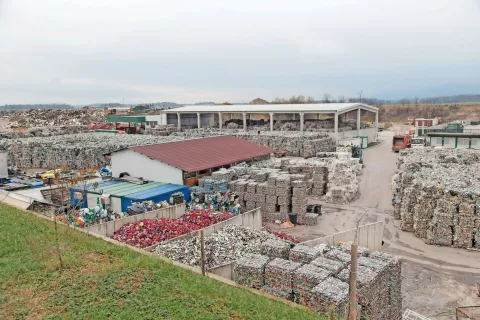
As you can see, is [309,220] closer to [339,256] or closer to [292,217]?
[292,217]

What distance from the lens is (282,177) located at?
2092 centimetres

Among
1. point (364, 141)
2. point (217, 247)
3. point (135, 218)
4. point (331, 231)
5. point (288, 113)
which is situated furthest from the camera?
point (288, 113)

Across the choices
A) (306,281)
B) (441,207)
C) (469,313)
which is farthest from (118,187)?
(469,313)

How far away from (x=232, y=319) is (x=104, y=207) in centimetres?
1441

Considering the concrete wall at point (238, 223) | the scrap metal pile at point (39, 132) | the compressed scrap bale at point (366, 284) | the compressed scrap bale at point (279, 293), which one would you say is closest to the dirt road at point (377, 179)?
the concrete wall at point (238, 223)

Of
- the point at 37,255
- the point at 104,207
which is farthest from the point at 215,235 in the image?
the point at 104,207

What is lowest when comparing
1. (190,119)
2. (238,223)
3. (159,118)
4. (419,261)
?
(419,261)

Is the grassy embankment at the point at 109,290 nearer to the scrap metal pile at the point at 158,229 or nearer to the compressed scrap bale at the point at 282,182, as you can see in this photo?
the scrap metal pile at the point at 158,229

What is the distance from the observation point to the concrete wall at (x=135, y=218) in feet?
50.3

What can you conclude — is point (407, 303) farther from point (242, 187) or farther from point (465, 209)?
point (242, 187)

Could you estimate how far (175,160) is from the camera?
2442cm

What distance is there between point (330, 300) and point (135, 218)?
34.8 feet

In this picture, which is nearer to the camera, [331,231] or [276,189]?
[331,231]

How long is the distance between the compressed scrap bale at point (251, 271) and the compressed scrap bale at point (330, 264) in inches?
56.9
